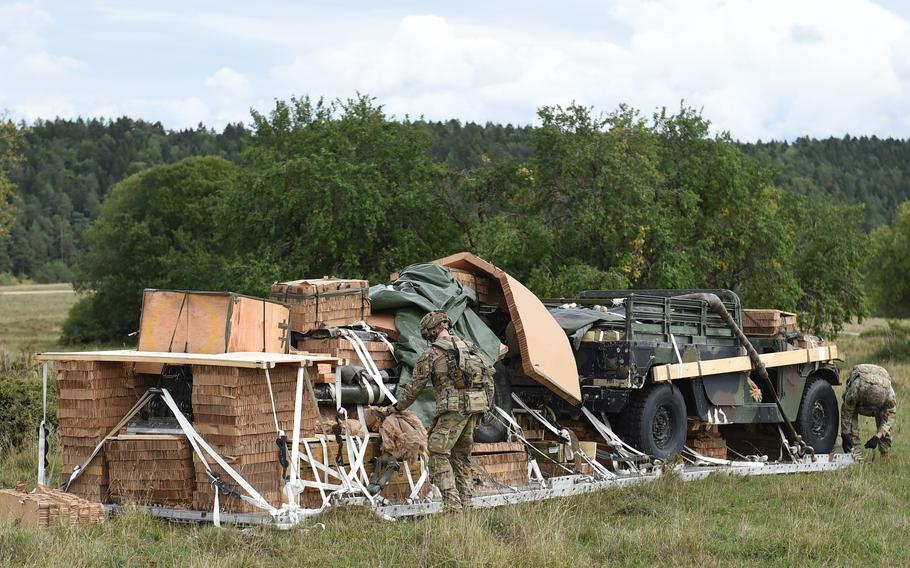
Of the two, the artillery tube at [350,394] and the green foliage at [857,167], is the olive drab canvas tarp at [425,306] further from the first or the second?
the green foliage at [857,167]

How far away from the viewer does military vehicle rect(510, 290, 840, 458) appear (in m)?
11.4

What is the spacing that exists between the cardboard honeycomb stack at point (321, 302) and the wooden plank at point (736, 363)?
321 cm

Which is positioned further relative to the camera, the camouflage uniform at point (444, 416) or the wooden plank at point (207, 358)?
the camouflage uniform at point (444, 416)

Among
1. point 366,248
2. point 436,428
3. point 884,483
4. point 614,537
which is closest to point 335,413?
point 436,428

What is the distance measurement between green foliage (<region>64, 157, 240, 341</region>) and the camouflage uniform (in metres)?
32.9

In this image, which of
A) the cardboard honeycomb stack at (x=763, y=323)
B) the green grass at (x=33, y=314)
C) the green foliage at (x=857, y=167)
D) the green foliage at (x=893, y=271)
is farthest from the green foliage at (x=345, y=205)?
the green foliage at (x=857, y=167)

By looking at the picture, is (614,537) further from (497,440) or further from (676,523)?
(497,440)

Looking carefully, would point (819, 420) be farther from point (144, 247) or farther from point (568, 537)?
point (144, 247)

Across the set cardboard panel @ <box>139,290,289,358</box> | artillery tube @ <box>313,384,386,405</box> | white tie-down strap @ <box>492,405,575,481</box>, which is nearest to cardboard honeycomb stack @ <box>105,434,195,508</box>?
cardboard panel @ <box>139,290,289,358</box>

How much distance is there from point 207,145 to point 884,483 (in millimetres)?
128935

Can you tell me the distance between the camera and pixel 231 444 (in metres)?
8.50

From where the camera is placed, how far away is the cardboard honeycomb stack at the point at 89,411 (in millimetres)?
9008

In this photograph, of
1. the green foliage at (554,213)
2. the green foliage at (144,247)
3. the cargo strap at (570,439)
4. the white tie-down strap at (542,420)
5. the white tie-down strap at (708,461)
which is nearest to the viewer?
the cargo strap at (570,439)

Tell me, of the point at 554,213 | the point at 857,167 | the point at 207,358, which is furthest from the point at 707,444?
the point at 857,167
